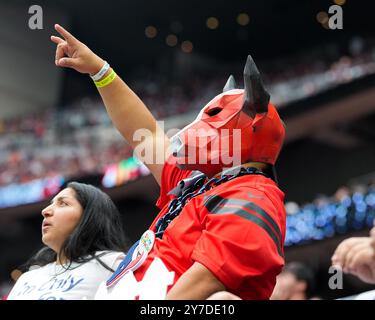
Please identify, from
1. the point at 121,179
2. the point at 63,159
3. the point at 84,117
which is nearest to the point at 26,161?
the point at 63,159

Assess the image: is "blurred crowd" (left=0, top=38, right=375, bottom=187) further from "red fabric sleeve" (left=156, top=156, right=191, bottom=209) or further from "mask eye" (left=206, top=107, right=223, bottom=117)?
"mask eye" (left=206, top=107, right=223, bottom=117)

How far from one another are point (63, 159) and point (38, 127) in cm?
205

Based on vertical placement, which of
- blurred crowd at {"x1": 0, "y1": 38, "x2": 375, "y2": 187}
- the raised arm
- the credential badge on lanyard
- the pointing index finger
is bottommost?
blurred crowd at {"x1": 0, "y1": 38, "x2": 375, "y2": 187}

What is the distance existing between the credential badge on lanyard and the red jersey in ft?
0.04

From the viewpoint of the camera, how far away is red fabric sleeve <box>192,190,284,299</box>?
5.10 feet

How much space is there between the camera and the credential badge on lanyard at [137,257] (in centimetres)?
176

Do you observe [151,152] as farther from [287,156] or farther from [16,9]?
[16,9]

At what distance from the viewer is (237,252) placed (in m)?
1.56

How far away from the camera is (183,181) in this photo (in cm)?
194

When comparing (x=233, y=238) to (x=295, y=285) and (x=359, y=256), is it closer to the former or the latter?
(x=359, y=256)

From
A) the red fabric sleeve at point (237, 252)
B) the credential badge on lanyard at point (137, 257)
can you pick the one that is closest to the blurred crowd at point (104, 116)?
the credential badge on lanyard at point (137, 257)

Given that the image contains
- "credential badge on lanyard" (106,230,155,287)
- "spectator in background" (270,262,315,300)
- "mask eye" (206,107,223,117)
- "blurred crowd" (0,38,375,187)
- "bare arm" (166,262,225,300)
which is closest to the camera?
"bare arm" (166,262,225,300)

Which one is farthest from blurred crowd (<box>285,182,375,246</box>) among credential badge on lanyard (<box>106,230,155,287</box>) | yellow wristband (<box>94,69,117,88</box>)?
credential badge on lanyard (<box>106,230,155,287</box>)

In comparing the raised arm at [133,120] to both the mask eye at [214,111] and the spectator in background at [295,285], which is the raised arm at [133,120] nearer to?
the mask eye at [214,111]
